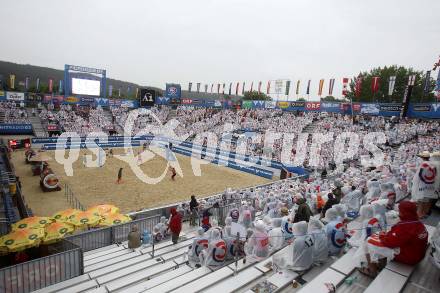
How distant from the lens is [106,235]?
9930mm

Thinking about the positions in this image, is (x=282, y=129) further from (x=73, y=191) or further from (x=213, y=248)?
(x=213, y=248)

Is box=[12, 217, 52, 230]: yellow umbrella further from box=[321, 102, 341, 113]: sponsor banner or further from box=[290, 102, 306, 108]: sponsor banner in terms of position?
box=[290, 102, 306, 108]: sponsor banner

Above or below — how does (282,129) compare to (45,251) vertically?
above

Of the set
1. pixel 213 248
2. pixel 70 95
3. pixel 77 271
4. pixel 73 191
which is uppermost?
pixel 70 95

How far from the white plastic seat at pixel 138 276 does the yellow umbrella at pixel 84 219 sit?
4235 millimetres

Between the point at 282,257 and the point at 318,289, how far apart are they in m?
1.05

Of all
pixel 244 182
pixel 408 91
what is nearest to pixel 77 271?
pixel 244 182

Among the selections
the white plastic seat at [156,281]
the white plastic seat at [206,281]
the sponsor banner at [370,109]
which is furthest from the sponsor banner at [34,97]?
the white plastic seat at [206,281]

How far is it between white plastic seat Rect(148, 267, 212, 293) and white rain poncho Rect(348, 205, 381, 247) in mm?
3169

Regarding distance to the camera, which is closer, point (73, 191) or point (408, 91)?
point (73, 191)

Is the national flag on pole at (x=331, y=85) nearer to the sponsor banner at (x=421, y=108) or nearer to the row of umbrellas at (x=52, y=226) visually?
the sponsor banner at (x=421, y=108)

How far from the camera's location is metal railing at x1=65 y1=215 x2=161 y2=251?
30.8 ft

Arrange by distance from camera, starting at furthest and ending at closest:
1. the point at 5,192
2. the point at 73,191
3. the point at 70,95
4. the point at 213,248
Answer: the point at 70,95 → the point at 73,191 → the point at 5,192 → the point at 213,248

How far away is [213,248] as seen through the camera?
254 inches
